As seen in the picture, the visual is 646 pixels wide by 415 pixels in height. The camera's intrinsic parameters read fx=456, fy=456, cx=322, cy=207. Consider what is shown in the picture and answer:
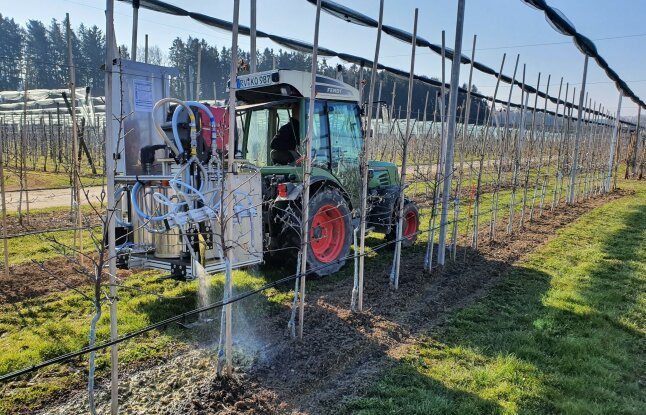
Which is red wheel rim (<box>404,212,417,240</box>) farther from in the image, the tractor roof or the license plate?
the license plate

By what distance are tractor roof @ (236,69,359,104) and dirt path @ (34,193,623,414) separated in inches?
90.0

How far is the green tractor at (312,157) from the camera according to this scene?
520cm

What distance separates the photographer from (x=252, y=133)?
6219 millimetres

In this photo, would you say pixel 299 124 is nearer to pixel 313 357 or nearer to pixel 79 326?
pixel 313 357

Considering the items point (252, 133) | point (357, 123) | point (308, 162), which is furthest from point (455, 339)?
point (252, 133)

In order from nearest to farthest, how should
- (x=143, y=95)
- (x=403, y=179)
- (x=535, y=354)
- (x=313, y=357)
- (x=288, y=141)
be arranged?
(x=313, y=357)
(x=535, y=354)
(x=143, y=95)
(x=403, y=179)
(x=288, y=141)

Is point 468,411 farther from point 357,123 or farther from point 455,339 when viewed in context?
point 357,123

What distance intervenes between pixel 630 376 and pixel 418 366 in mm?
1633

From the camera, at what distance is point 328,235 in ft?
19.0

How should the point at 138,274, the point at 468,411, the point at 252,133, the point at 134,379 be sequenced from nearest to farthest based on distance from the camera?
the point at 468,411 < the point at 134,379 < the point at 138,274 < the point at 252,133

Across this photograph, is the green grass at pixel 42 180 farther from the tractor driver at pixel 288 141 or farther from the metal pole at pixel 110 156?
the metal pole at pixel 110 156

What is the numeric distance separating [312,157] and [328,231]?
961mm

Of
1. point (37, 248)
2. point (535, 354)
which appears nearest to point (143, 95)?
point (37, 248)

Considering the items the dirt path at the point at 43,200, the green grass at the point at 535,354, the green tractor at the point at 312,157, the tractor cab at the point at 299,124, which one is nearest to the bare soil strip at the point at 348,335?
the green grass at the point at 535,354
